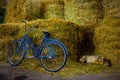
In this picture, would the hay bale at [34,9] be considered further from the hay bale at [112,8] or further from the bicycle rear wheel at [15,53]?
the bicycle rear wheel at [15,53]

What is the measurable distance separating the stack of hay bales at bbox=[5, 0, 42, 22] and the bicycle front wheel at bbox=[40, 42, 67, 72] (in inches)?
165

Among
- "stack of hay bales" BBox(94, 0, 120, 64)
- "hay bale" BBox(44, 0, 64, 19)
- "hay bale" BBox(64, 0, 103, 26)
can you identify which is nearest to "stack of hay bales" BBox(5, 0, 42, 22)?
"hay bale" BBox(44, 0, 64, 19)

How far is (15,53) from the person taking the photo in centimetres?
784

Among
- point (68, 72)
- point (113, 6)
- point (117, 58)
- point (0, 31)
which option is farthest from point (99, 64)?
point (0, 31)

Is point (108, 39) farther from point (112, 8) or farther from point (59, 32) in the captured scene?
point (59, 32)

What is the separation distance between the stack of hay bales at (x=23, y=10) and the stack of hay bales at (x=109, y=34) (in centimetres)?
304

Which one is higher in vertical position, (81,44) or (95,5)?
(95,5)

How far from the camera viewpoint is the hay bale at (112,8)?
9.19m

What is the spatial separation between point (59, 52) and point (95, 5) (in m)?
3.77

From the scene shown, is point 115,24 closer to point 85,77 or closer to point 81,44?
point 81,44

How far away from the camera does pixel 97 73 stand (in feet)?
23.6

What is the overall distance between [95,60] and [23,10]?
14.7 ft

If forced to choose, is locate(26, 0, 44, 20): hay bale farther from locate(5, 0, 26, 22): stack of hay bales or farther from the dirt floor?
the dirt floor

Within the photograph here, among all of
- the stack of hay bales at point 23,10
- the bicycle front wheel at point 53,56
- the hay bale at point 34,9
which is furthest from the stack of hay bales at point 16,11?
the bicycle front wheel at point 53,56
